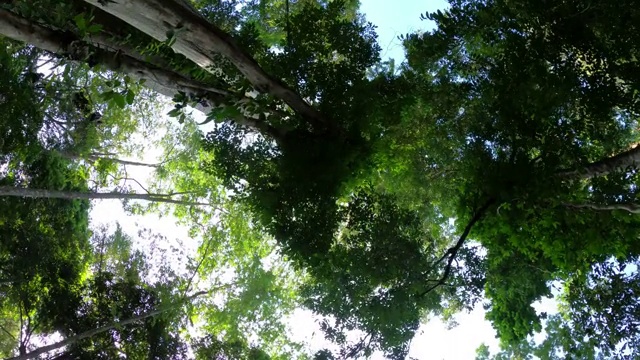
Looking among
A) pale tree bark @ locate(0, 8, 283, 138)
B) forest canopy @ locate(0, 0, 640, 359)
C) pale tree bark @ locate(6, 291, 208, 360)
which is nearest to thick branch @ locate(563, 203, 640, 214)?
forest canopy @ locate(0, 0, 640, 359)

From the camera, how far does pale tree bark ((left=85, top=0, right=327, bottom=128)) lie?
4789mm

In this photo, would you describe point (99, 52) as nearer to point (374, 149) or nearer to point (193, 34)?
point (193, 34)

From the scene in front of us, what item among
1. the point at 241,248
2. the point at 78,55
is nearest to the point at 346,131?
the point at 78,55

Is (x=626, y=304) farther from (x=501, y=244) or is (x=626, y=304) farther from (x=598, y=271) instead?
(x=501, y=244)

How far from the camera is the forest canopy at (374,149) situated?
5738 millimetres

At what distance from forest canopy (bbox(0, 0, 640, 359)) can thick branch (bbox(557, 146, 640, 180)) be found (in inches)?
1.4

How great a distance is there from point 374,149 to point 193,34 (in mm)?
3249

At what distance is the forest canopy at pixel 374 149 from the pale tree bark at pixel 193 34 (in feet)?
0.09

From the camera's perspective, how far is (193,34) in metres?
5.30

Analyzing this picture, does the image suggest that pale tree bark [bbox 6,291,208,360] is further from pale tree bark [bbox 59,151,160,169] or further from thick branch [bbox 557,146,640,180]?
thick branch [bbox 557,146,640,180]

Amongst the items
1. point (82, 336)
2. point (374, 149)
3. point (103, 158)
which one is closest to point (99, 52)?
point (374, 149)

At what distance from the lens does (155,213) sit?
57.6ft

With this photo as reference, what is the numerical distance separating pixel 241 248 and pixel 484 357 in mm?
8632

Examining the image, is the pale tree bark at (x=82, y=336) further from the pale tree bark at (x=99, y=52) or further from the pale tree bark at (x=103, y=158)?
the pale tree bark at (x=99, y=52)
